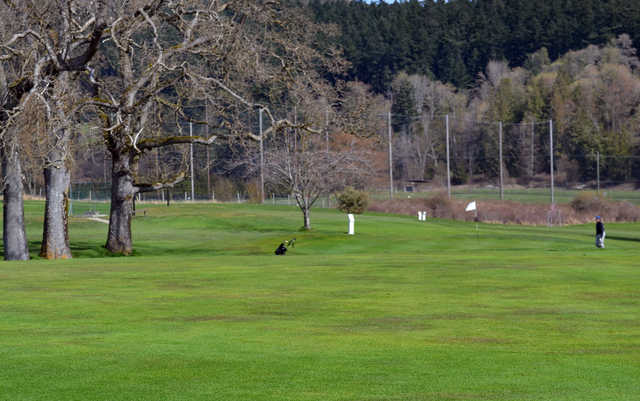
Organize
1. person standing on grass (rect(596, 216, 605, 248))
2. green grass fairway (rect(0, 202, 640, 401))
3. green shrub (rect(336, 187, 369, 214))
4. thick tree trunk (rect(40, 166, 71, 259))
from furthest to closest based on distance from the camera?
1. green shrub (rect(336, 187, 369, 214))
2. person standing on grass (rect(596, 216, 605, 248))
3. thick tree trunk (rect(40, 166, 71, 259))
4. green grass fairway (rect(0, 202, 640, 401))

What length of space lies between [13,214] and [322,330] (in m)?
24.6

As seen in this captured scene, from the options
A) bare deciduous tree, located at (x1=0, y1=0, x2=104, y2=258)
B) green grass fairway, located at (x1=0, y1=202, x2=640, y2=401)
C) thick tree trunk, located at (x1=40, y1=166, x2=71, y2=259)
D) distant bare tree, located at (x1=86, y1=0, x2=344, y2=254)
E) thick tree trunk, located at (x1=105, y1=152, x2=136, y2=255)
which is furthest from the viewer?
thick tree trunk, located at (x1=105, y1=152, x2=136, y2=255)

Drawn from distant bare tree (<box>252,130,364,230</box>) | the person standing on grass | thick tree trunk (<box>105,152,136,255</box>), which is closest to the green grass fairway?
the person standing on grass

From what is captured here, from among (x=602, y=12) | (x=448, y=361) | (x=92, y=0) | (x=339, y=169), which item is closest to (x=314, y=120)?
(x=92, y=0)

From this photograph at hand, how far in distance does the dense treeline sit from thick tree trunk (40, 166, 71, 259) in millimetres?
143179

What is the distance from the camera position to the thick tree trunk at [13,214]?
36.1 metres

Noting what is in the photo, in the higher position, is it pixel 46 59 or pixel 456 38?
pixel 456 38

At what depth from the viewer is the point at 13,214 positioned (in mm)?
37125

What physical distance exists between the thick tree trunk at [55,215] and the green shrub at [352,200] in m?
34.6

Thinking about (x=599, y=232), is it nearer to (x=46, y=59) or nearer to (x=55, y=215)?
(x=55, y=215)

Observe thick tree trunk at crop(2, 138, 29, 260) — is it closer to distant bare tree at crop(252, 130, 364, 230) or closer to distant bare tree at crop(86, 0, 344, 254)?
distant bare tree at crop(86, 0, 344, 254)

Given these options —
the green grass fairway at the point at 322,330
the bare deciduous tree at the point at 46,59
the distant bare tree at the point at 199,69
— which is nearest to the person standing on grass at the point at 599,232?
the green grass fairway at the point at 322,330

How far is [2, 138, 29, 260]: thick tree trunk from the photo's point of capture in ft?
118

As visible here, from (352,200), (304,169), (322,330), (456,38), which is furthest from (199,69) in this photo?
(456,38)
